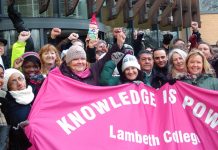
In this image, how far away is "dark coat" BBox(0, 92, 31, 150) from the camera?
4.87m

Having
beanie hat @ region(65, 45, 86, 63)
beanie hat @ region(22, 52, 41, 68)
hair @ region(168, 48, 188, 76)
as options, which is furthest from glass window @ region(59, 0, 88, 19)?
beanie hat @ region(65, 45, 86, 63)

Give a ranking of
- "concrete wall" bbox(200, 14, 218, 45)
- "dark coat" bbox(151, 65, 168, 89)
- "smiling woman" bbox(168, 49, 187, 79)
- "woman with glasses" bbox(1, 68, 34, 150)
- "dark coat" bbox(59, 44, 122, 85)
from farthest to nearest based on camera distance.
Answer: "concrete wall" bbox(200, 14, 218, 45) → "smiling woman" bbox(168, 49, 187, 79) → "dark coat" bbox(151, 65, 168, 89) → "dark coat" bbox(59, 44, 122, 85) → "woman with glasses" bbox(1, 68, 34, 150)

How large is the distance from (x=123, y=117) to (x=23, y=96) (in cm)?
110

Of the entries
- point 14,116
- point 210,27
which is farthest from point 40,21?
point 210,27

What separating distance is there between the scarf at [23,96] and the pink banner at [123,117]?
0.29ft

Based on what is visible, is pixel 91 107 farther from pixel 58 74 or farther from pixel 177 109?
pixel 177 109

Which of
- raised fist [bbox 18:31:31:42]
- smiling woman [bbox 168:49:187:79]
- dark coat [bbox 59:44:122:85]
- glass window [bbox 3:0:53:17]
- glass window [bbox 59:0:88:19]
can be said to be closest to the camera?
dark coat [bbox 59:44:122:85]

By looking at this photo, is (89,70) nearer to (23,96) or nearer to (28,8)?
(23,96)

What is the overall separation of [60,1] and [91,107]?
7420mm

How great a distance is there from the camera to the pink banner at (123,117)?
5.12 meters

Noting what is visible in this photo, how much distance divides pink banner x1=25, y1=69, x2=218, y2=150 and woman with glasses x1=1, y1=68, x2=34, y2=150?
95 mm

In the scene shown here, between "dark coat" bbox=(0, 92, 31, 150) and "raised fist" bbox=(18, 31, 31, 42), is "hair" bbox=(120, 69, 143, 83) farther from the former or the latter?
"raised fist" bbox=(18, 31, 31, 42)

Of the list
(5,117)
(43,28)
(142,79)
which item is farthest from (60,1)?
(5,117)

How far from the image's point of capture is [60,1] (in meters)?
12.5
